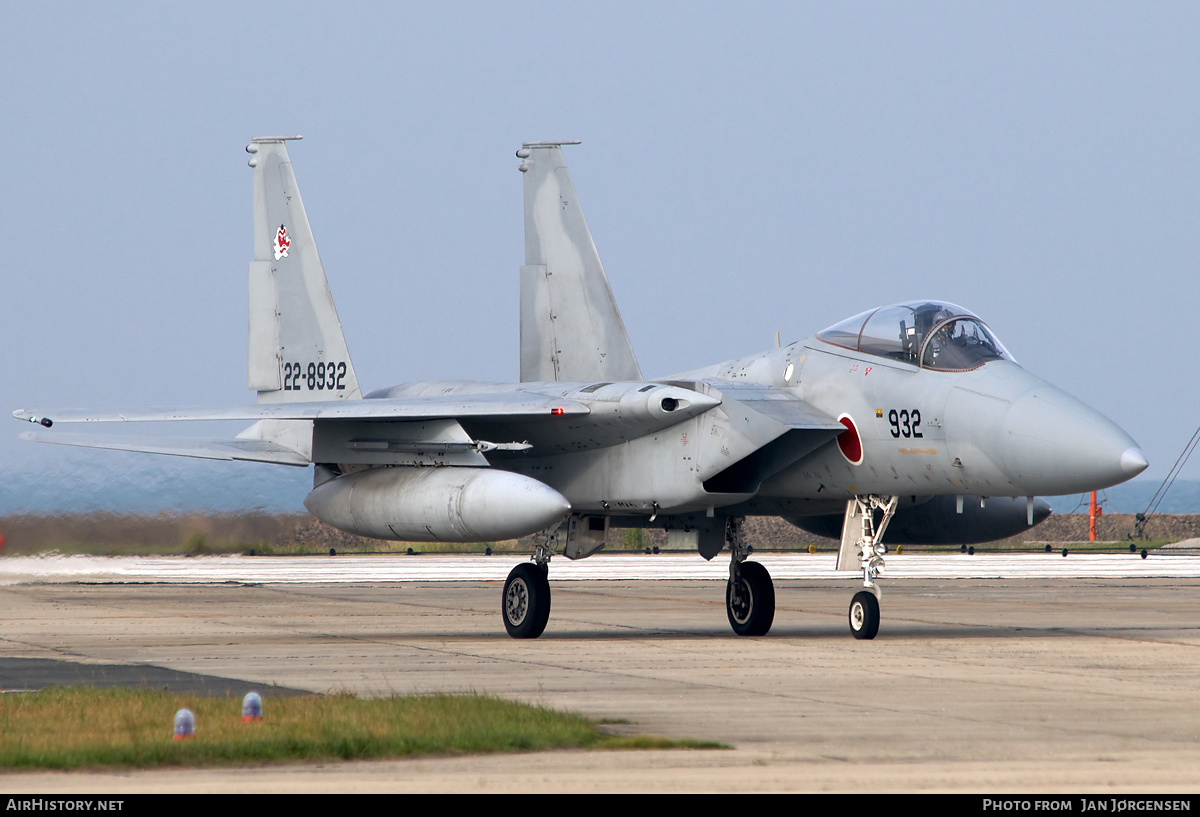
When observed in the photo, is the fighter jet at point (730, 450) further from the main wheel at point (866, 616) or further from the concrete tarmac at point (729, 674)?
the concrete tarmac at point (729, 674)

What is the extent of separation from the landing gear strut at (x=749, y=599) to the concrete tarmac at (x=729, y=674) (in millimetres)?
487

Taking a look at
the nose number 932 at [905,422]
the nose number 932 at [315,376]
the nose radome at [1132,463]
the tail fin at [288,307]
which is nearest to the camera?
the nose radome at [1132,463]

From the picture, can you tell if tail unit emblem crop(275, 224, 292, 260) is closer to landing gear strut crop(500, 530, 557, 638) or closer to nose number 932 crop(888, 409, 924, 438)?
landing gear strut crop(500, 530, 557, 638)

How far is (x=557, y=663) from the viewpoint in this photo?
13.4 metres

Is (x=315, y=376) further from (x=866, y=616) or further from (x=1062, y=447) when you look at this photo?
(x=1062, y=447)

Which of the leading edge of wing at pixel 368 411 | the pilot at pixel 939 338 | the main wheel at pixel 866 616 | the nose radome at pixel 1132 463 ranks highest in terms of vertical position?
the pilot at pixel 939 338

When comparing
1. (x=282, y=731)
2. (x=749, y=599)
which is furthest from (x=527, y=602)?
(x=282, y=731)

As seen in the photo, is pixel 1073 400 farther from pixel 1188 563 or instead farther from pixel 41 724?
pixel 1188 563

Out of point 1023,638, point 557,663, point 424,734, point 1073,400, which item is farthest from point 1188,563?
point 424,734

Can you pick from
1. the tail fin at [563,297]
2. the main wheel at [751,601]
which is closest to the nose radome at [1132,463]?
the main wheel at [751,601]

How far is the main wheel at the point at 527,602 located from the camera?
16.4m

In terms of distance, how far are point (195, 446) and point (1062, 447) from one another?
9490 mm

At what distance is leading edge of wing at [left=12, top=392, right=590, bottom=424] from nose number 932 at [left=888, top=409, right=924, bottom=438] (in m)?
3.15

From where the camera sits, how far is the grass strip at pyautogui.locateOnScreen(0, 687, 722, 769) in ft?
25.6
